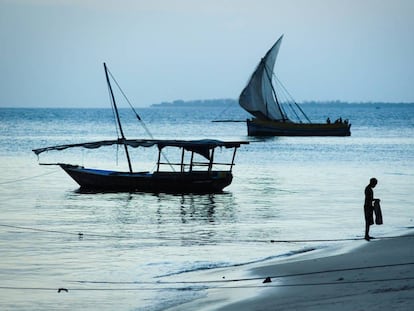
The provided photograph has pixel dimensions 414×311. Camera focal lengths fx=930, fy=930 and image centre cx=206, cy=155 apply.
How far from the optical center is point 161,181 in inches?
1593

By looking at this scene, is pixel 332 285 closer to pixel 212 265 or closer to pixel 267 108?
pixel 212 265

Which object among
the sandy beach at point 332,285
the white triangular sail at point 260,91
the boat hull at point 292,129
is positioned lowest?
the boat hull at point 292,129

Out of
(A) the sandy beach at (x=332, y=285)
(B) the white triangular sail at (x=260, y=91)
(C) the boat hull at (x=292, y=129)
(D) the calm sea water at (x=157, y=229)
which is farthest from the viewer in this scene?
(C) the boat hull at (x=292, y=129)

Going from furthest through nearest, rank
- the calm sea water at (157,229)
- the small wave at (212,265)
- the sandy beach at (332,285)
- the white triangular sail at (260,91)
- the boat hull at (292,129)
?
the boat hull at (292,129) → the white triangular sail at (260,91) → the small wave at (212,265) → the calm sea water at (157,229) → the sandy beach at (332,285)

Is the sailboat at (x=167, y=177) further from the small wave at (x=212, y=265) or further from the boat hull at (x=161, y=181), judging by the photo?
the small wave at (x=212, y=265)

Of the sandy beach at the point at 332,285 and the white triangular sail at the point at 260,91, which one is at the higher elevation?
the white triangular sail at the point at 260,91

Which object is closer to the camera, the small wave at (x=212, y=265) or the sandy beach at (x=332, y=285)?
the sandy beach at (x=332, y=285)

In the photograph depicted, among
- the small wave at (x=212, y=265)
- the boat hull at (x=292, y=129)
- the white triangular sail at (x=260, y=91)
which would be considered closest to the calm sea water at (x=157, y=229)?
the small wave at (x=212, y=265)

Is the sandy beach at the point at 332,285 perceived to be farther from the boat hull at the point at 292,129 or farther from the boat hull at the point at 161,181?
the boat hull at the point at 292,129

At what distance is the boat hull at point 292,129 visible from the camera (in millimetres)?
99062

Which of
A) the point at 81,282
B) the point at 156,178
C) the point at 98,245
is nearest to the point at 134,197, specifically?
the point at 156,178

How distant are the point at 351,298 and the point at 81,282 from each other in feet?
22.9

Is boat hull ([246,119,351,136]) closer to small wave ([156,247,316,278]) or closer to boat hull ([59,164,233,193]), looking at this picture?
boat hull ([59,164,233,193])

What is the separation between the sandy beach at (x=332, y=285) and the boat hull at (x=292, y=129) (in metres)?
78.4
